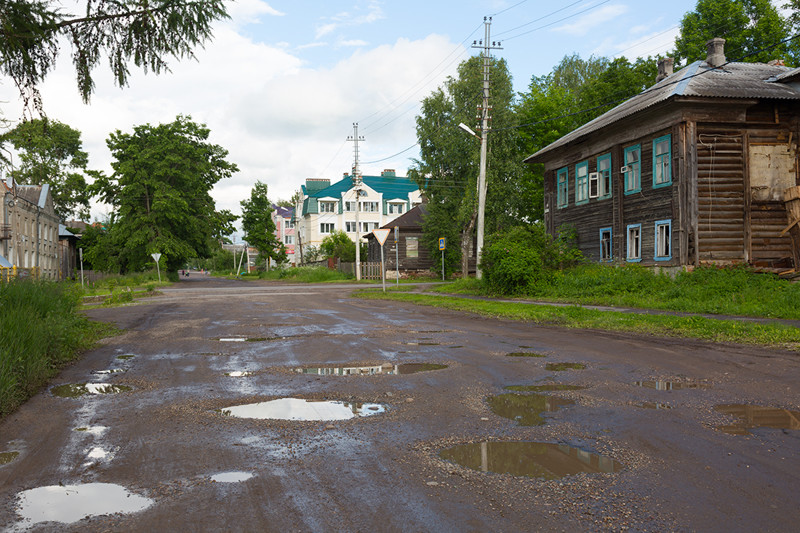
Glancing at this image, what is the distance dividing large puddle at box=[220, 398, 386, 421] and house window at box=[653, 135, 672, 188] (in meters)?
20.1

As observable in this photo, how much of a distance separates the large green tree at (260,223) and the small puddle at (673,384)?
7277 centimetres

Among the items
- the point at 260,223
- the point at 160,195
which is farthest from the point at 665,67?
the point at 260,223

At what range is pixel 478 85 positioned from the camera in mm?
42438

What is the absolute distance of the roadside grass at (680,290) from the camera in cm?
1505

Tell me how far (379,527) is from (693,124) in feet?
73.1

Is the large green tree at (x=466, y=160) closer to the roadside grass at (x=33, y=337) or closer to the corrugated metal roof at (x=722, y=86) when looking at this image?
the corrugated metal roof at (x=722, y=86)

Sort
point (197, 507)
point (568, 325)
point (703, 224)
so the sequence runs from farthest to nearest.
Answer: point (703, 224) → point (568, 325) → point (197, 507)

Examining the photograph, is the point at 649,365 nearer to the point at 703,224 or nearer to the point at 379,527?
the point at 379,527

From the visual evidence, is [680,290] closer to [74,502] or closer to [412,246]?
[74,502]

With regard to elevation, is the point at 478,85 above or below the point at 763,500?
above

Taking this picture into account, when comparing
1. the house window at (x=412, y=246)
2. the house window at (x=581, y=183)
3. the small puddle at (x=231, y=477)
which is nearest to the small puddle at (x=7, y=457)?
the small puddle at (x=231, y=477)

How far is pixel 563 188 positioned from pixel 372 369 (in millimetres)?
25019

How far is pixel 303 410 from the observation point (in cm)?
584

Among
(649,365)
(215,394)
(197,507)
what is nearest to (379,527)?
(197,507)
